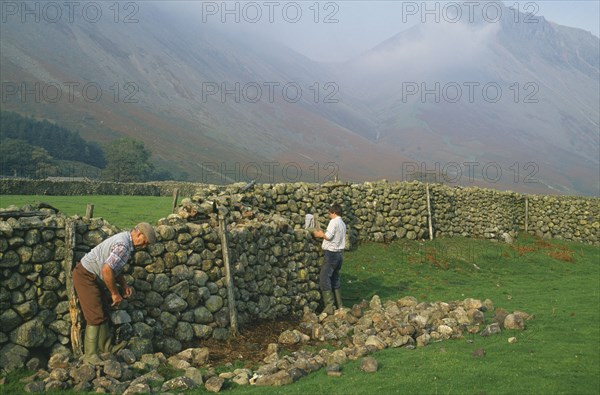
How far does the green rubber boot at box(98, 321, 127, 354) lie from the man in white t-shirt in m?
6.67

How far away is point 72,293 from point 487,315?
1037 cm

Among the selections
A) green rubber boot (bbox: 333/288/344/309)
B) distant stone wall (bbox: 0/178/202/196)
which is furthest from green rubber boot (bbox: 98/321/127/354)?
distant stone wall (bbox: 0/178/202/196)

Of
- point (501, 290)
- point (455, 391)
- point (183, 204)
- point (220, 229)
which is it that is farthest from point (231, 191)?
point (455, 391)

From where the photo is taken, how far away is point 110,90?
195000 millimetres

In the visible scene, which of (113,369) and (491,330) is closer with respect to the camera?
(113,369)

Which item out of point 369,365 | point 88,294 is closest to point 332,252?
point 369,365

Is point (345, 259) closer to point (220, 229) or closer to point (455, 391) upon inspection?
point (220, 229)

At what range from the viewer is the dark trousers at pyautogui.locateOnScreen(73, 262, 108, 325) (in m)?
9.01

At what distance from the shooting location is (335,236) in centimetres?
1481

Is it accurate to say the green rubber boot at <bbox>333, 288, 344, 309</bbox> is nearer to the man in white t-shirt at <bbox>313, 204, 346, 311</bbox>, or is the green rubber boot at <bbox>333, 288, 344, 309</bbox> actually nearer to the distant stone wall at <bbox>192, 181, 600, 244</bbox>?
the man in white t-shirt at <bbox>313, 204, 346, 311</bbox>

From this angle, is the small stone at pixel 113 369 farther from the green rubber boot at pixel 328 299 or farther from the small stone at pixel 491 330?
the small stone at pixel 491 330

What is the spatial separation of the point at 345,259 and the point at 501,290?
20.4 ft

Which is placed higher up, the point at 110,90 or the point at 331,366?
the point at 110,90

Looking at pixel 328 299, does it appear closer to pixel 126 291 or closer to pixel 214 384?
pixel 214 384
